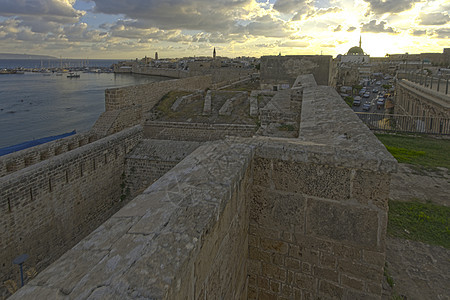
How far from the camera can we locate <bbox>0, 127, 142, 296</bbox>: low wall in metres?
6.31

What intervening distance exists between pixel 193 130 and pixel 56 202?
23.3ft

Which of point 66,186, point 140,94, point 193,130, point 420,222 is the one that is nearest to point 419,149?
point 420,222

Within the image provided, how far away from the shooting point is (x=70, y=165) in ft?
Answer: 25.7

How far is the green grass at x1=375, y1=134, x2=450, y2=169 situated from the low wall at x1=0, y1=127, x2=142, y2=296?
8.80 meters

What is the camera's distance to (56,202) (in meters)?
7.47

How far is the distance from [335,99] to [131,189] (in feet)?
24.9

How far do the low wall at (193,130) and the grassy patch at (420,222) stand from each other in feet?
24.0

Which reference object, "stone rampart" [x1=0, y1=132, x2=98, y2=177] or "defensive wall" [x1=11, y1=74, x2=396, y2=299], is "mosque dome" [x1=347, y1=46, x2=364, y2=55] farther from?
"defensive wall" [x1=11, y1=74, x2=396, y2=299]

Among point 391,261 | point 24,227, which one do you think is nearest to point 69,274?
point 391,261

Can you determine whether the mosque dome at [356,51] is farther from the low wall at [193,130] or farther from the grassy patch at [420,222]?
the grassy patch at [420,222]

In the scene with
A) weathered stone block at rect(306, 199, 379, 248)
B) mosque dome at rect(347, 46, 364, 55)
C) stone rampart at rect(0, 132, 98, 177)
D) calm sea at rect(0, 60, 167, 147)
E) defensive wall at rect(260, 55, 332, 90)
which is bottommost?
calm sea at rect(0, 60, 167, 147)

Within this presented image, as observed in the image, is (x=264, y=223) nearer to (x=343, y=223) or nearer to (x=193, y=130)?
(x=343, y=223)

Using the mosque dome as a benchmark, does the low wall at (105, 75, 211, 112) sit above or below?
below

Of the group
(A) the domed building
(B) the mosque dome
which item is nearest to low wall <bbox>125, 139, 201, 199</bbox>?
(A) the domed building
